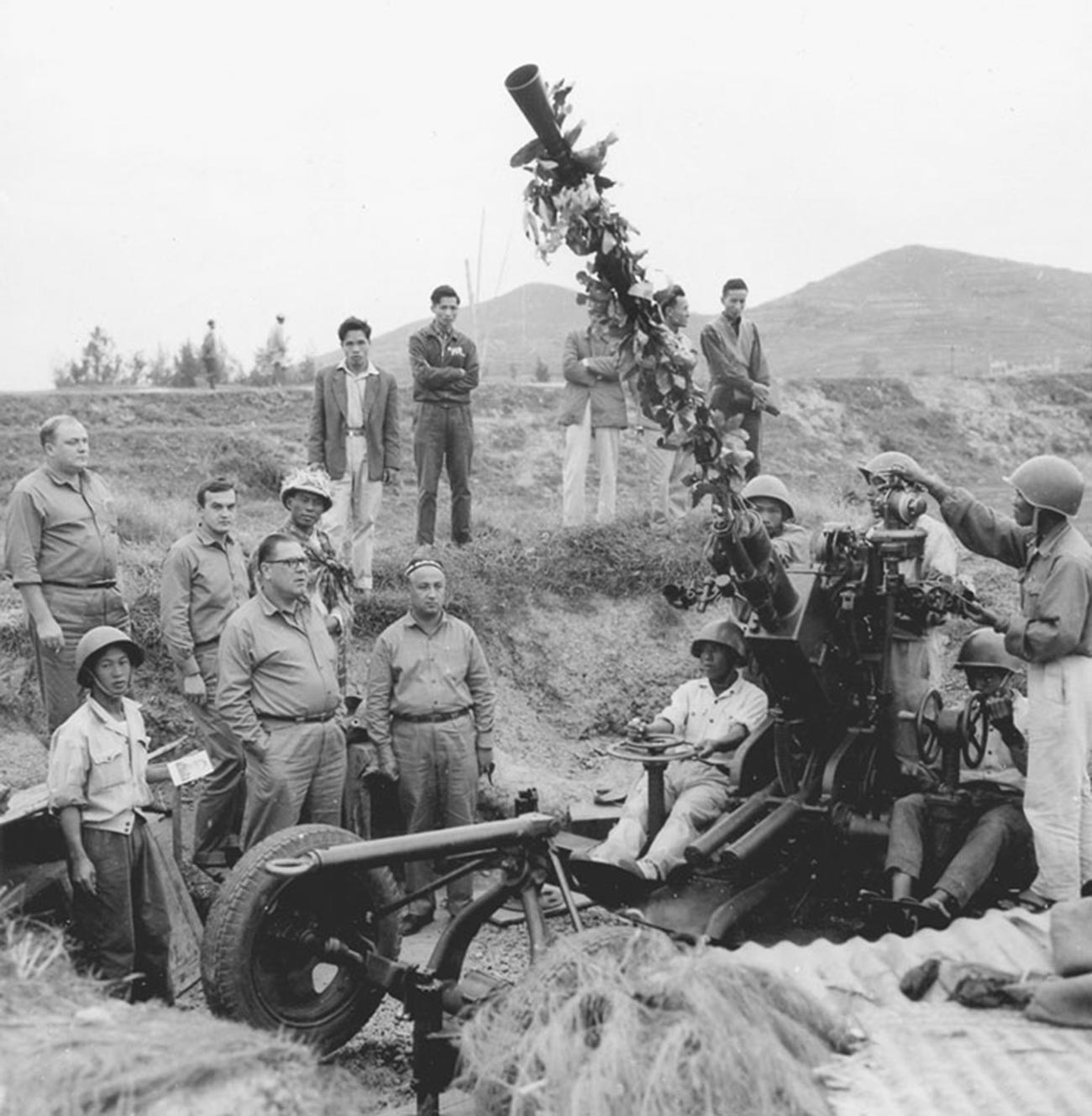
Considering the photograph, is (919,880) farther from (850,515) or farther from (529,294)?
(529,294)

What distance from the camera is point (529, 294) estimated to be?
67750 millimetres

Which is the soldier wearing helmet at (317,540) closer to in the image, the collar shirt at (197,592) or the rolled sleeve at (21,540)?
the collar shirt at (197,592)

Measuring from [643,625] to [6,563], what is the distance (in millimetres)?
6120

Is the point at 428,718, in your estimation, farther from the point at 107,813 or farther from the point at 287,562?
the point at 107,813

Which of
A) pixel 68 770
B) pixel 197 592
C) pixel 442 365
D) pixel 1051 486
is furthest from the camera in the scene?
pixel 442 365

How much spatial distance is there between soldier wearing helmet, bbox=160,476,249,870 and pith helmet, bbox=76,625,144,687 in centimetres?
146

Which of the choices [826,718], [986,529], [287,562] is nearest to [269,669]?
[287,562]

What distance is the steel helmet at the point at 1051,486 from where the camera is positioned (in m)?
6.59

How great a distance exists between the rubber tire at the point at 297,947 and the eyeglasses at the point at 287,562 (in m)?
2.03

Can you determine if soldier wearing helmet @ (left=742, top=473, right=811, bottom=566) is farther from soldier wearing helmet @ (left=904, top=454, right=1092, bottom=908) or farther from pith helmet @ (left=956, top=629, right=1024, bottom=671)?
soldier wearing helmet @ (left=904, top=454, right=1092, bottom=908)

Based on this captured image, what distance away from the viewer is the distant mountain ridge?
43.2 metres

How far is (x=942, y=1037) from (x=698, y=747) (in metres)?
3.48

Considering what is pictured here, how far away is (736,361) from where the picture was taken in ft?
38.9

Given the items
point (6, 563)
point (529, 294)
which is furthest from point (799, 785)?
point (529, 294)
